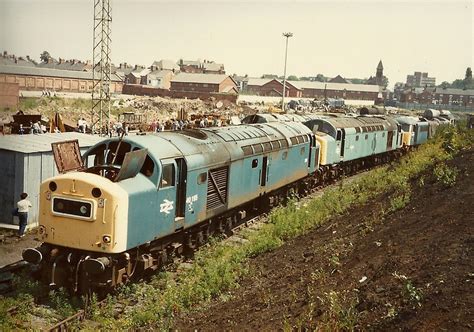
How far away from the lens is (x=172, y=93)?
319ft

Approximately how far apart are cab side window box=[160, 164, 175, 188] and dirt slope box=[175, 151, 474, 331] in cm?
324

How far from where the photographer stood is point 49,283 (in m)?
11.9

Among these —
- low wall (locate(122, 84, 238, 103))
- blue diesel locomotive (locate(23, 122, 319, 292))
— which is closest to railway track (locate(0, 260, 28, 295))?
blue diesel locomotive (locate(23, 122, 319, 292))

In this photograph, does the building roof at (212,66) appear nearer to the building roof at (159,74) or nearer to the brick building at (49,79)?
the building roof at (159,74)

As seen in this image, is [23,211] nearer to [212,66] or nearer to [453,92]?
[212,66]

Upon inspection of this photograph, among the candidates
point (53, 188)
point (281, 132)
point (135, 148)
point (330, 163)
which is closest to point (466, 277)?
point (135, 148)

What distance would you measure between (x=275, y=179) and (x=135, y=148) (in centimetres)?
985

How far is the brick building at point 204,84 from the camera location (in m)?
105

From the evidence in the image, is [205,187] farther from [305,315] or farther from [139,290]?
[305,315]

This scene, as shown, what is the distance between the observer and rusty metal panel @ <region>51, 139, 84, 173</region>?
1262cm

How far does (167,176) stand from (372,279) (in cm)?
589

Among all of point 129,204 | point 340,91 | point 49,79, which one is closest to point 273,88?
point 340,91

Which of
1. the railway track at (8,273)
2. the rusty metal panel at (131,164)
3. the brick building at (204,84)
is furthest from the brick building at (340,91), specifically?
the rusty metal panel at (131,164)

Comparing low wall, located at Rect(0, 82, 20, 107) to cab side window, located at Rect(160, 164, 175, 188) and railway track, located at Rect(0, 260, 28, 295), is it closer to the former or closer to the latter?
railway track, located at Rect(0, 260, 28, 295)
